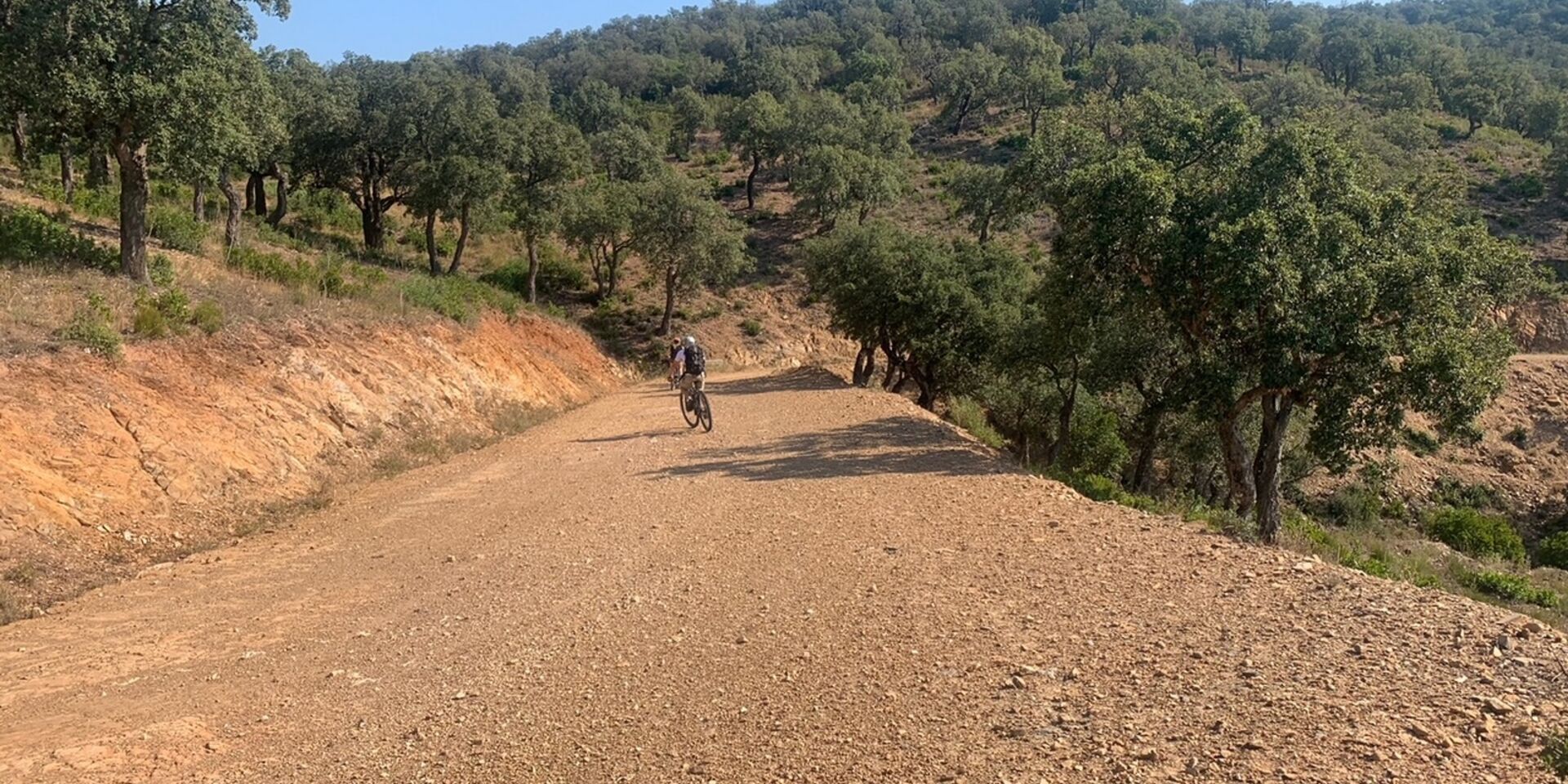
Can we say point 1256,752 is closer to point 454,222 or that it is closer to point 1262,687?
point 1262,687

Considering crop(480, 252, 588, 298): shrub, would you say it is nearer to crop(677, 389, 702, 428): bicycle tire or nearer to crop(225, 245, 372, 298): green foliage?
crop(225, 245, 372, 298): green foliage

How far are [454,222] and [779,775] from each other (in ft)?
155

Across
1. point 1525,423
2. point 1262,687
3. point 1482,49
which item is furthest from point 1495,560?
point 1482,49

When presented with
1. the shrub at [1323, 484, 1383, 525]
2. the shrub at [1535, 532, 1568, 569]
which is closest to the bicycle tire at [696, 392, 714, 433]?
the shrub at [1323, 484, 1383, 525]

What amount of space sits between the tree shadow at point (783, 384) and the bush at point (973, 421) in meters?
3.70

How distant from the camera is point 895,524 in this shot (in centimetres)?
929

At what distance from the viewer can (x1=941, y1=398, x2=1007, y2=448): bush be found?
19547mm

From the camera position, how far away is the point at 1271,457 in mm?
14250

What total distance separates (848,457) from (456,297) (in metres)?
17.4

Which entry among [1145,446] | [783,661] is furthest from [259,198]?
[783,661]

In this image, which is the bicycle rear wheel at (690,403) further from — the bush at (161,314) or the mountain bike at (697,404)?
the bush at (161,314)

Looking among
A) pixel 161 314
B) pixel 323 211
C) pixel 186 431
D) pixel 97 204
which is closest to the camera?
pixel 186 431

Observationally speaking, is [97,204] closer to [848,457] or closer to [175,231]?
[175,231]

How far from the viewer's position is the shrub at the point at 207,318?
14133 millimetres
